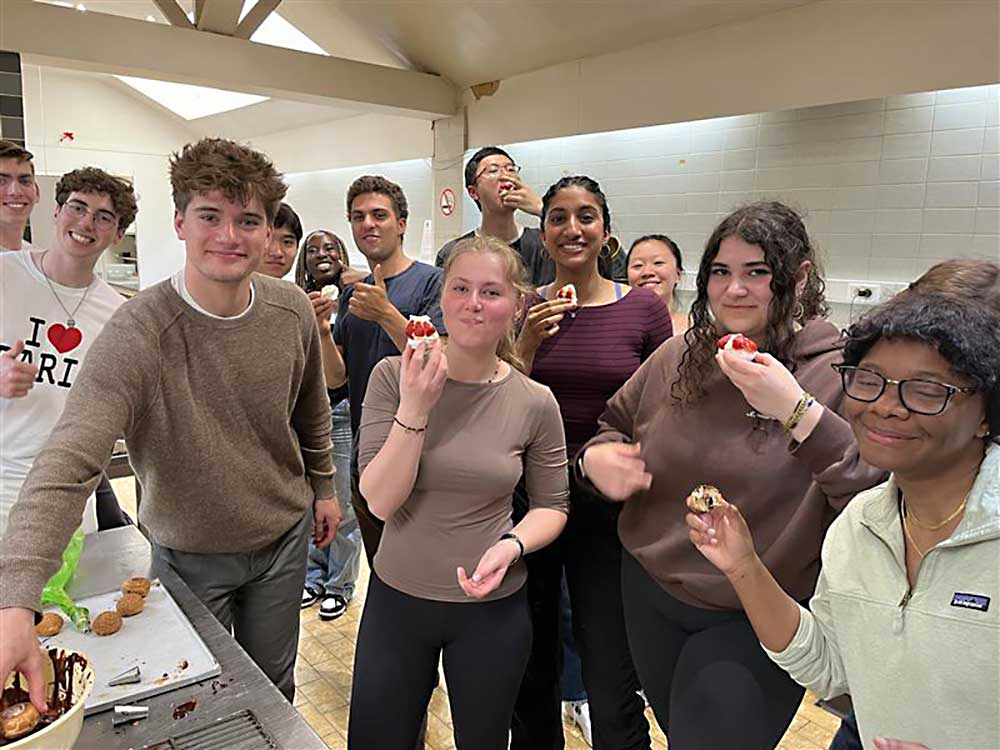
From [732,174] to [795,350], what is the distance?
A: 3048 millimetres

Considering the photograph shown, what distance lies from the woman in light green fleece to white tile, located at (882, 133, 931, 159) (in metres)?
2.86

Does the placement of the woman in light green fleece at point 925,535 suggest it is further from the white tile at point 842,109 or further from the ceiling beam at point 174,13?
the ceiling beam at point 174,13

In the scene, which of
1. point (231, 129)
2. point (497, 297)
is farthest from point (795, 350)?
A: point (231, 129)

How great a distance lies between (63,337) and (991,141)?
12.2 ft

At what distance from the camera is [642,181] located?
4586 mm

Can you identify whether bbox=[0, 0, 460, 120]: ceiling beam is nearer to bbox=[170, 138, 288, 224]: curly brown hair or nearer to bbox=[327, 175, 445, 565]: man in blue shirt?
bbox=[327, 175, 445, 565]: man in blue shirt

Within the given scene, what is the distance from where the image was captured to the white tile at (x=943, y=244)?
10.7ft

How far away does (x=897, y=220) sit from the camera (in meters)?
3.44

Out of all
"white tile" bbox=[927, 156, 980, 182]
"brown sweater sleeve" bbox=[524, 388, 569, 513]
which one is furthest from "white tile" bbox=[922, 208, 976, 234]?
"brown sweater sleeve" bbox=[524, 388, 569, 513]

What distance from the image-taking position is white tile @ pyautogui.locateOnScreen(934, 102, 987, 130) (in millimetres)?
3129

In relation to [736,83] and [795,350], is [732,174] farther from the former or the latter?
[795,350]

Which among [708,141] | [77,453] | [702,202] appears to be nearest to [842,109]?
[708,141]

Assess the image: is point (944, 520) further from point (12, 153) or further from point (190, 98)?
point (190, 98)

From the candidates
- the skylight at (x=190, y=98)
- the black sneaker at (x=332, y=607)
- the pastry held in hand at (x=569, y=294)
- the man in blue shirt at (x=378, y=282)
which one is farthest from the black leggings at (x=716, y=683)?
the skylight at (x=190, y=98)
